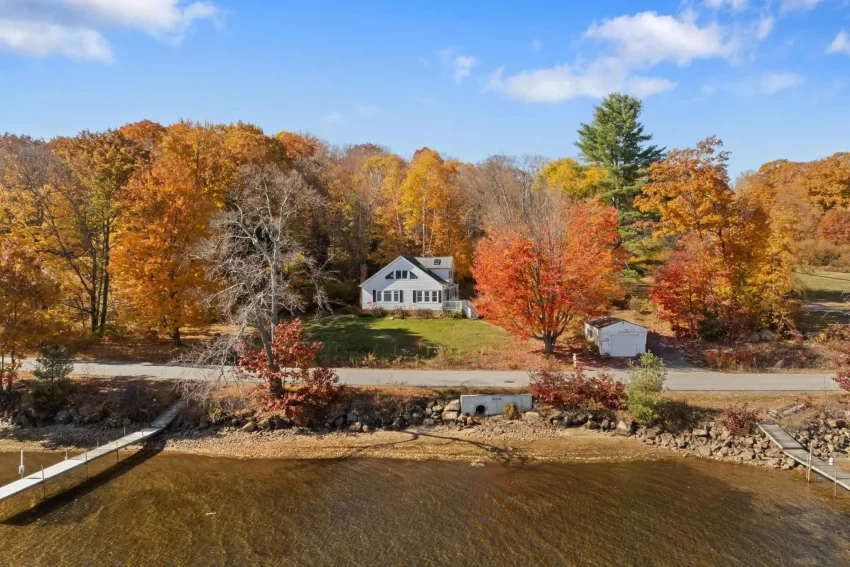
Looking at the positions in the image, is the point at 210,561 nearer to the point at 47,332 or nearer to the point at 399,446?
the point at 399,446

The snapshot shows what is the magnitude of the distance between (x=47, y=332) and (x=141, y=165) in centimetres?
1193

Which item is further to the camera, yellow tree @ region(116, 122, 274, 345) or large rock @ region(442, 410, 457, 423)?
yellow tree @ region(116, 122, 274, 345)

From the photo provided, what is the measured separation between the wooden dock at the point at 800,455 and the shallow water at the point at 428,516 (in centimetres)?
Result: 50

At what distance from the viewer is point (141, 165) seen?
30234 millimetres

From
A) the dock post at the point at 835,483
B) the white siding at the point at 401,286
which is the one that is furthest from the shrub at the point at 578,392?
the white siding at the point at 401,286

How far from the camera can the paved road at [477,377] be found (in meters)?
24.0

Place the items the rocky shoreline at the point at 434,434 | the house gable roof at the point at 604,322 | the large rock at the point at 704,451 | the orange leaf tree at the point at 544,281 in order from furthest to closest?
the house gable roof at the point at 604,322 < the orange leaf tree at the point at 544,281 < the rocky shoreline at the point at 434,434 < the large rock at the point at 704,451

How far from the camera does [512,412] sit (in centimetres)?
2247

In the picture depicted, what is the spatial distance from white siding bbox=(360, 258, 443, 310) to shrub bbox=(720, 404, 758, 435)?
910 inches

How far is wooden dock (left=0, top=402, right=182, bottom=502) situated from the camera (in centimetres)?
1619

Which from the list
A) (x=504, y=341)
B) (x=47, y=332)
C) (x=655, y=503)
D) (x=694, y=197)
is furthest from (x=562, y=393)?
(x=47, y=332)

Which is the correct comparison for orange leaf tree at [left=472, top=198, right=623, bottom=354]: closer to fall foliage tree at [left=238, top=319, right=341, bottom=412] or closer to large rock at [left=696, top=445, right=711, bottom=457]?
large rock at [left=696, top=445, right=711, bottom=457]

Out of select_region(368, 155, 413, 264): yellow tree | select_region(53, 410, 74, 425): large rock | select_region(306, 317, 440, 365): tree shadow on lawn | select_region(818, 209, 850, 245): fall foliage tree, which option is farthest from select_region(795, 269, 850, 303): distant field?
select_region(53, 410, 74, 425): large rock

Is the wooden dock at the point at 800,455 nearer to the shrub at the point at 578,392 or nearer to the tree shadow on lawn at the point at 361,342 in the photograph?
the shrub at the point at 578,392
